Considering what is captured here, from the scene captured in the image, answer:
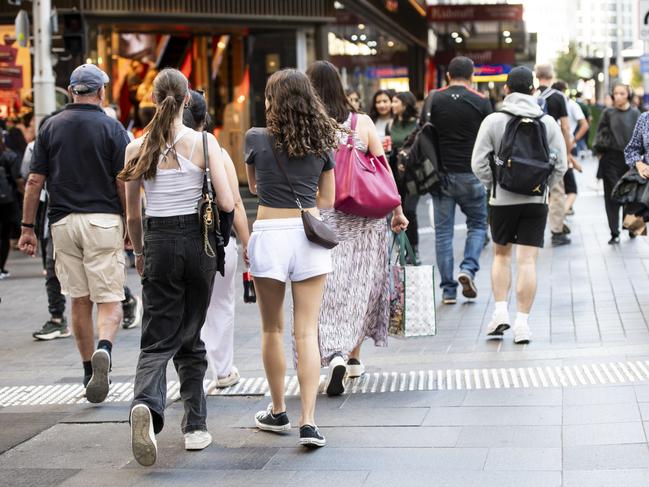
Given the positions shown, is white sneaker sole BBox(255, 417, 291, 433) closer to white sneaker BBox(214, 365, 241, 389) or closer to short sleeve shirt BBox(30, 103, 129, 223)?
white sneaker BBox(214, 365, 241, 389)

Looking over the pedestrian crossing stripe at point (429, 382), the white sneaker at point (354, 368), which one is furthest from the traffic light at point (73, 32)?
the white sneaker at point (354, 368)

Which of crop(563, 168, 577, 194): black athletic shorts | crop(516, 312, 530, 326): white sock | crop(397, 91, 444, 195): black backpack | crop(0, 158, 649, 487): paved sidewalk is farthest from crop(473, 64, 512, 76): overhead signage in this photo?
crop(516, 312, 530, 326): white sock

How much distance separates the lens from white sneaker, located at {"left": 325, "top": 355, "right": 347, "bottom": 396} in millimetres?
7008

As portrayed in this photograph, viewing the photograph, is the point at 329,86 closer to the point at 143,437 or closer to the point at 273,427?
the point at 273,427

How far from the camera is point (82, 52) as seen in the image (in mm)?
17250

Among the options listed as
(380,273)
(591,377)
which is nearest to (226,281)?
(380,273)

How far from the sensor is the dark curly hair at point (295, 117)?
19.5ft

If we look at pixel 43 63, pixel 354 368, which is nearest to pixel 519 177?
pixel 354 368

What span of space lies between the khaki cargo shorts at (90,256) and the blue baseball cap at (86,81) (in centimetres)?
73

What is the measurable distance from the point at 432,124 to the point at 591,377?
4092 millimetres

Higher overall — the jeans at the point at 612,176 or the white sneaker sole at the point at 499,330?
the jeans at the point at 612,176

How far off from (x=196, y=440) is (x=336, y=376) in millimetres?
1229

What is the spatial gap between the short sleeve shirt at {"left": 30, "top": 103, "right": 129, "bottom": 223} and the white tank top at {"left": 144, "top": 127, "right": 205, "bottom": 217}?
1685 mm

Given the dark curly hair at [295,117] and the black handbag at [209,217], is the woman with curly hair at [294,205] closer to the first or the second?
the dark curly hair at [295,117]
